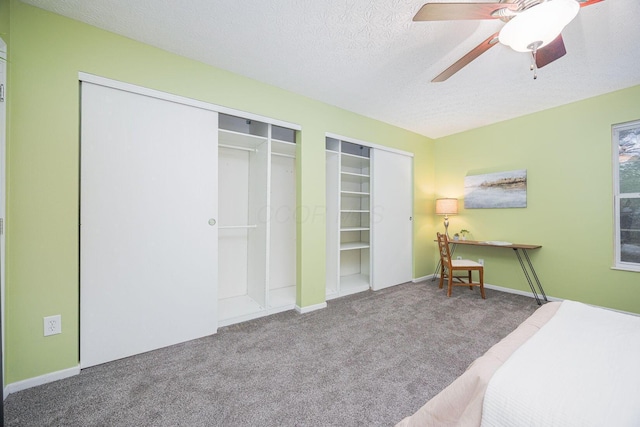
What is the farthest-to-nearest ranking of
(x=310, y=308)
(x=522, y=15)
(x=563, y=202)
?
(x=563, y=202)
(x=310, y=308)
(x=522, y=15)

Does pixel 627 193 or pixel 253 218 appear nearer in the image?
pixel 627 193

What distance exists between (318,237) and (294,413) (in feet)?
5.75

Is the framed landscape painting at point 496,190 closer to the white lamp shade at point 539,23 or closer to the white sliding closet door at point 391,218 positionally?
the white sliding closet door at point 391,218

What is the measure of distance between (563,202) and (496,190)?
2.40 ft

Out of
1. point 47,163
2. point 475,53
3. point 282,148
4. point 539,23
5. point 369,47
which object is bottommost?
point 47,163

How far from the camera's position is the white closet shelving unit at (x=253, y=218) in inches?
103

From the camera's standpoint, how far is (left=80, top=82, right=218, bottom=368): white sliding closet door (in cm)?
177

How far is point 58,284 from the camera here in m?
1.65

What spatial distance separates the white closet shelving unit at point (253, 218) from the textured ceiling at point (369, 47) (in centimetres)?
65

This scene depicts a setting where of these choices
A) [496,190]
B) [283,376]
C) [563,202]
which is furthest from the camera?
[496,190]

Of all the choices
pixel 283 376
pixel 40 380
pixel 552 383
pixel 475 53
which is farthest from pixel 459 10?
pixel 40 380

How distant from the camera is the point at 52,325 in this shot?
1637 millimetres

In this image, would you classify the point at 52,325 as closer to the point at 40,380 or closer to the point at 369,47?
the point at 40,380

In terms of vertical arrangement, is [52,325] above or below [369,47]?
below
